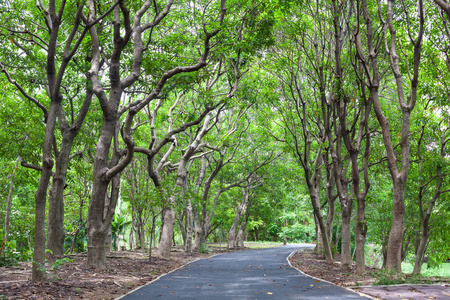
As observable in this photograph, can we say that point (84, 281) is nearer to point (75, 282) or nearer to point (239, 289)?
point (75, 282)

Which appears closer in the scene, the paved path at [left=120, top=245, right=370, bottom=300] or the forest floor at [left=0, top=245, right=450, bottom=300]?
the forest floor at [left=0, top=245, right=450, bottom=300]

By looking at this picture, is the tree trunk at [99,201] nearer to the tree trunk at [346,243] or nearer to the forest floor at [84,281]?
the forest floor at [84,281]

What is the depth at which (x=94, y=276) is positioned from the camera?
887 cm

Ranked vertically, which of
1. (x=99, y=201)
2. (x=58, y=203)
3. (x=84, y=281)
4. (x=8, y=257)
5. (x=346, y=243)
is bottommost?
(x=84, y=281)

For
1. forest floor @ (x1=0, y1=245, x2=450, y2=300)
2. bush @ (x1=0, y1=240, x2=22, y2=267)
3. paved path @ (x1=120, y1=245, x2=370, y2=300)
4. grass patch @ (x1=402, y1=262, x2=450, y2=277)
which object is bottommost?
grass patch @ (x1=402, y1=262, x2=450, y2=277)

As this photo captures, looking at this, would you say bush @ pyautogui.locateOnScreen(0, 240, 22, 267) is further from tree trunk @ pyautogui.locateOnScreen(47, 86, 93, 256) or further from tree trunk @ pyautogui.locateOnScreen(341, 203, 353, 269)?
tree trunk @ pyautogui.locateOnScreen(341, 203, 353, 269)

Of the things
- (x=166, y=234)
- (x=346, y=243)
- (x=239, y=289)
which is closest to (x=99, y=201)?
(x=239, y=289)

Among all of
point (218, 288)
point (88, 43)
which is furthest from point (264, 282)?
point (88, 43)

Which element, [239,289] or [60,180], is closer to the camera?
[239,289]

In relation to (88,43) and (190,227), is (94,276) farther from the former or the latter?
(190,227)

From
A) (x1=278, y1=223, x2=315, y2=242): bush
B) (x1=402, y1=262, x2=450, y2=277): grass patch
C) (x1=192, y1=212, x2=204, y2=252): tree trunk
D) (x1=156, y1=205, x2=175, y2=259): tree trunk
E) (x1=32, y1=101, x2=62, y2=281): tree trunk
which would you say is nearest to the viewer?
(x1=32, y1=101, x2=62, y2=281): tree trunk

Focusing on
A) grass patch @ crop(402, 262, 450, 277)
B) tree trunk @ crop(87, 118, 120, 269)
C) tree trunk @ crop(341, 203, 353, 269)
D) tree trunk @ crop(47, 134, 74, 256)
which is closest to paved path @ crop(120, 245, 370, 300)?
tree trunk @ crop(87, 118, 120, 269)

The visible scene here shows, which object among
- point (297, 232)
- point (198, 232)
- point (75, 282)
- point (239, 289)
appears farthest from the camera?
point (297, 232)

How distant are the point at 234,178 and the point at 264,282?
1688 cm
